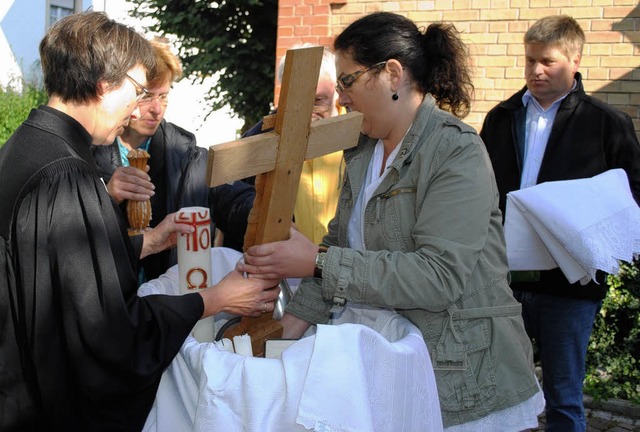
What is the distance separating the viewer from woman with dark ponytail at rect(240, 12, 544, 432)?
1959 mm

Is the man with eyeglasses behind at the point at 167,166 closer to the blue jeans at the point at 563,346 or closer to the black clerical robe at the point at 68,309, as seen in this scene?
the black clerical robe at the point at 68,309

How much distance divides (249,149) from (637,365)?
4.10 metres

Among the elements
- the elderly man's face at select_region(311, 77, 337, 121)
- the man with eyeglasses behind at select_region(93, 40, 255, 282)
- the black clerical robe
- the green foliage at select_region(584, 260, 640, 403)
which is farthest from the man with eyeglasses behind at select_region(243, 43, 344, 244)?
the green foliage at select_region(584, 260, 640, 403)

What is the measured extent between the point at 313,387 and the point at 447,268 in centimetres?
50

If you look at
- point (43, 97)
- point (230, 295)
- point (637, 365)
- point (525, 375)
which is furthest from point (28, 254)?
point (43, 97)

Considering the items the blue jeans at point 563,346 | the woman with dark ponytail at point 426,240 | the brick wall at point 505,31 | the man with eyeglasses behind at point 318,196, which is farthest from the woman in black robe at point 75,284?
the brick wall at point 505,31

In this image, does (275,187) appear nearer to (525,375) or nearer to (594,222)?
(525,375)

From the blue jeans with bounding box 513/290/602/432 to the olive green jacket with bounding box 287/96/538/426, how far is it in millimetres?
1510

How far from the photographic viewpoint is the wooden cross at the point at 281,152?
1.83 meters

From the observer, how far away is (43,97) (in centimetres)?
1179

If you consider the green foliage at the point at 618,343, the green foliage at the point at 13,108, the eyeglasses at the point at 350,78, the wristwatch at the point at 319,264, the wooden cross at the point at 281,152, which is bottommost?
the green foliage at the point at 618,343

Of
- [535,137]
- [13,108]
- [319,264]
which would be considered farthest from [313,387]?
[13,108]

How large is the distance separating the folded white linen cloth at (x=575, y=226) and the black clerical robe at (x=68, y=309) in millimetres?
1613

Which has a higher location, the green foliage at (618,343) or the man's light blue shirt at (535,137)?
the man's light blue shirt at (535,137)
